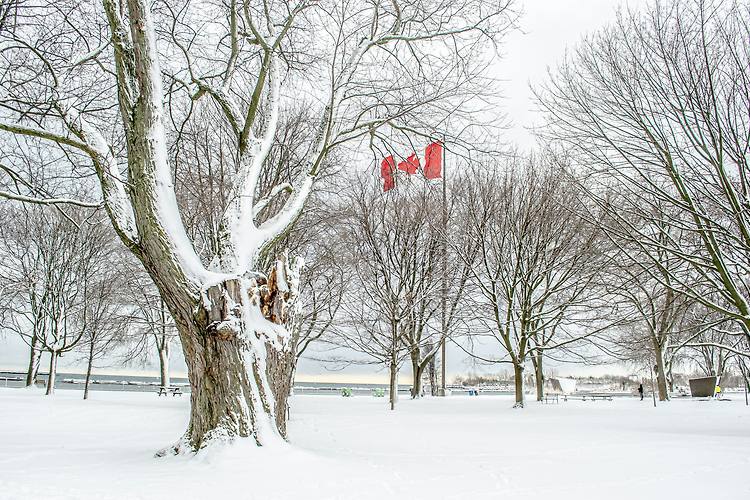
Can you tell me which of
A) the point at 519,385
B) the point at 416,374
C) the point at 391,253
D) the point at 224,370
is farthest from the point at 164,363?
the point at 224,370

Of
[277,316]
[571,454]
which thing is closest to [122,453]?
[277,316]

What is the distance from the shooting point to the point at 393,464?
222 inches

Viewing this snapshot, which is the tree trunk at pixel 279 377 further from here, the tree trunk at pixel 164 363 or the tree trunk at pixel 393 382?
the tree trunk at pixel 164 363

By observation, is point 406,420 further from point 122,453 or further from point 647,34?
point 647,34

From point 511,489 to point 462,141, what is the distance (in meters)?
5.10

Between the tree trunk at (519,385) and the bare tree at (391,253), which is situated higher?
the bare tree at (391,253)

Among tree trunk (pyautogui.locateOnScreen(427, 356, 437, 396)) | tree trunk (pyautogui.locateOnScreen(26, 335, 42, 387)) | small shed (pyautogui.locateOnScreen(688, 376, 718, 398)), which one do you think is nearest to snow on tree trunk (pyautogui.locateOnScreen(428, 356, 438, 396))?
tree trunk (pyautogui.locateOnScreen(427, 356, 437, 396))

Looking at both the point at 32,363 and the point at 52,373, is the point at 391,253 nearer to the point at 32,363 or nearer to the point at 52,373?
the point at 52,373

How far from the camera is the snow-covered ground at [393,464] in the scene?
4309mm

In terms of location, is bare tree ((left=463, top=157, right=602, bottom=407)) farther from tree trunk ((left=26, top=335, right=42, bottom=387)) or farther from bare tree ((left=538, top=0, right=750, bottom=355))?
tree trunk ((left=26, top=335, right=42, bottom=387))

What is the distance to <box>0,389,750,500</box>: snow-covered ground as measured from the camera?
4309 millimetres

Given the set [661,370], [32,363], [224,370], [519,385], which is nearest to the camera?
[224,370]

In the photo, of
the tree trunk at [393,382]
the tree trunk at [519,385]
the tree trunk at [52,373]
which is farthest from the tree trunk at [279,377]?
the tree trunk at [52,373]

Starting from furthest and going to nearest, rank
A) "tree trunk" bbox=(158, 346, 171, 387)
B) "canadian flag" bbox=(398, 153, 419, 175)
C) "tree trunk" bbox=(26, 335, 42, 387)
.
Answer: "tree trunk" bbox=(158, 346, 171, 387) < "tree trunk" bbox=(26, 335, 42, 387) < "canadian flag" bbox=(398, 153, 419, 175)
